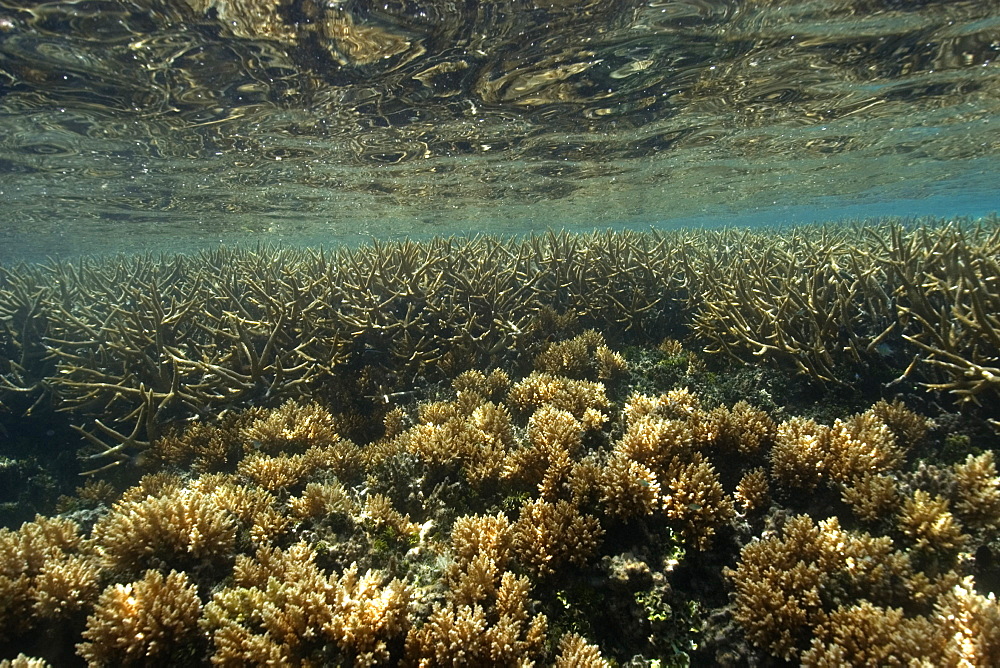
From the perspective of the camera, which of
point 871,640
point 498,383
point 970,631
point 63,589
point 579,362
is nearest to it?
point 970,631

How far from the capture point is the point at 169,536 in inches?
131

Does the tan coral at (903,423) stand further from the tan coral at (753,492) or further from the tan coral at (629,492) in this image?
the tan coral at (629,492)

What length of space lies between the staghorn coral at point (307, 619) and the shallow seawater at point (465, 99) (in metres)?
8.38

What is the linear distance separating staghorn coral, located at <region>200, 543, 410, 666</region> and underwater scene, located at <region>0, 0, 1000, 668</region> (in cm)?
2

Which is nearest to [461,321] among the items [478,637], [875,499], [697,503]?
[697,503]

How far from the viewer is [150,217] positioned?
82.3ft

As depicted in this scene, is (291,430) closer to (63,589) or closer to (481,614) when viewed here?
(63,589)

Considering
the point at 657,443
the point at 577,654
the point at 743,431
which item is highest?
the point at 657,443

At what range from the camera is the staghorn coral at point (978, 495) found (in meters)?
3.11

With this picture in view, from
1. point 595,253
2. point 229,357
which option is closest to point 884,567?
point 595,253

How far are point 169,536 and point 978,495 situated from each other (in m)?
5.75

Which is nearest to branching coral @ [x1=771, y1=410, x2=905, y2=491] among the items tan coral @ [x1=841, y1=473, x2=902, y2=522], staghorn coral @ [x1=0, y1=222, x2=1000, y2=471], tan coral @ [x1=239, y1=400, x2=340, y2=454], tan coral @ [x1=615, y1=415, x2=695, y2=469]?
tan coral @ [x1=841, y1=473, x2=902, y2=522]

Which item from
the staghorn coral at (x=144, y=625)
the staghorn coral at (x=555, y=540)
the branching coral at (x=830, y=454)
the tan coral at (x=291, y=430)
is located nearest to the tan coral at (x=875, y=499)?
the branching coral at (x=830, y=454)

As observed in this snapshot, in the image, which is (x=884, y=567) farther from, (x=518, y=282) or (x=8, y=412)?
(x=8, y=412)
